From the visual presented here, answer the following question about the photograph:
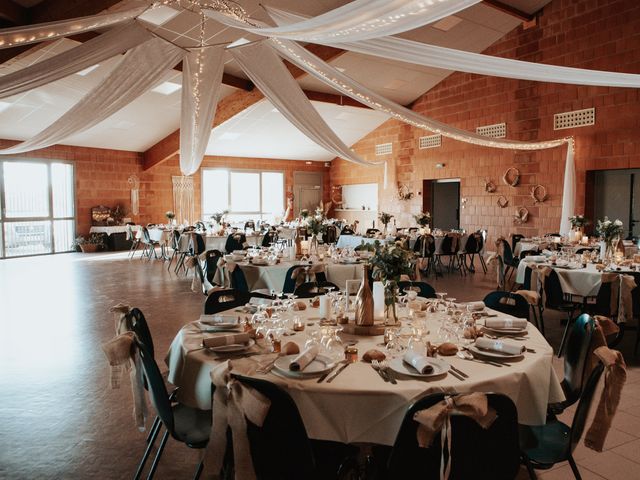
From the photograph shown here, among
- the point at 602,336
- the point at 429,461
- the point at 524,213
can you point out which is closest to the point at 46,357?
the point at 429,461

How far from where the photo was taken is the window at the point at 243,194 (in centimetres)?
1744

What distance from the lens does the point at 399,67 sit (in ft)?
42.0

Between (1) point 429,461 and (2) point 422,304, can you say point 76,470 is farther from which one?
(2) point 422,304

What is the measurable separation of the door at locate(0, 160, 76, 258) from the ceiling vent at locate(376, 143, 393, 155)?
983 cm

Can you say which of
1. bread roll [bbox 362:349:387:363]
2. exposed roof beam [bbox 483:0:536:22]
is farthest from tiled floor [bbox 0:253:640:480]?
exposed roof beam [bbox 483:0:536:22]

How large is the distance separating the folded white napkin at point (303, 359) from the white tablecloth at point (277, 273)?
3407 millimetres

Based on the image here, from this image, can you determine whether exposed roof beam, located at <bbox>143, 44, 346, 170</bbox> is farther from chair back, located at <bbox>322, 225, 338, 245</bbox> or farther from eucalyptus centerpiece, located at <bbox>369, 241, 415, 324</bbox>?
eucalyptus centerpiece, located at <bbox>369, 241, 415, 324</bbox>

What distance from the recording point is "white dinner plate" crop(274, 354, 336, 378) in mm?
2137

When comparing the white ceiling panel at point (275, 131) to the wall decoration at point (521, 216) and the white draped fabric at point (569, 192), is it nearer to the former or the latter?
the wall decoration at point (521, 216)

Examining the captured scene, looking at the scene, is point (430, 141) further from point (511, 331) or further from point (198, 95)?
point (511, 331)

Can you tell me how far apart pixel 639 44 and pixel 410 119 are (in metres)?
7.30

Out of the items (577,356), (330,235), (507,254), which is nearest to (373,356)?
(577,356)

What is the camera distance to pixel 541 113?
11.6 metres

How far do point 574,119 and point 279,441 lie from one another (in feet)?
37.1
